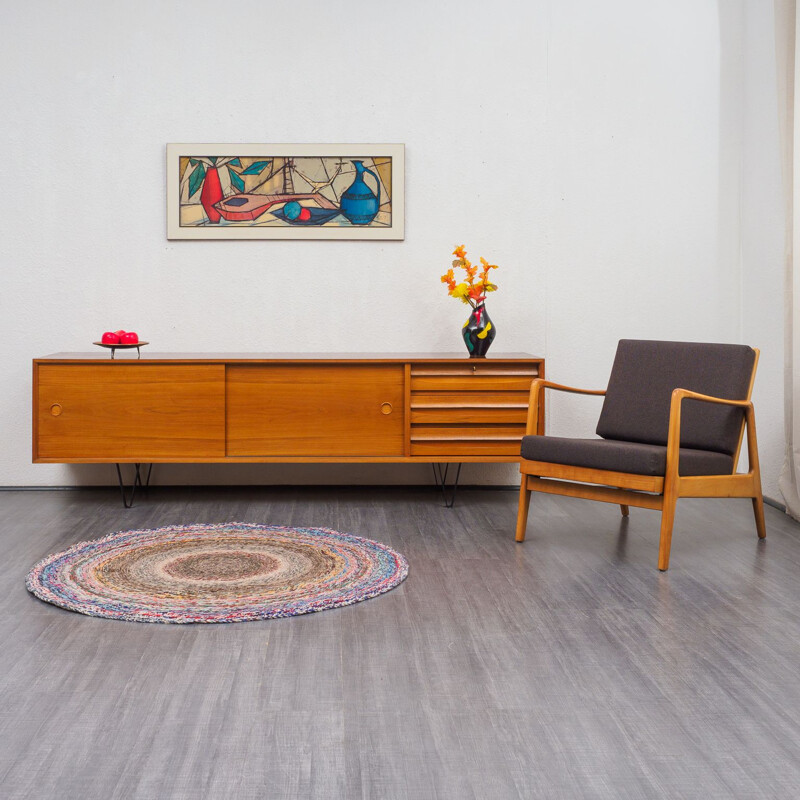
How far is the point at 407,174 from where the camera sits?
442 centimetres

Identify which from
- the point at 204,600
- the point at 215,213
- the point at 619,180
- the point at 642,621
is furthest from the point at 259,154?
the point at 642,621

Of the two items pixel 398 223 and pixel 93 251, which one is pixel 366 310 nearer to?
pixel 398 223

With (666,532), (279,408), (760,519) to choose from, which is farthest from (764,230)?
(279,408)

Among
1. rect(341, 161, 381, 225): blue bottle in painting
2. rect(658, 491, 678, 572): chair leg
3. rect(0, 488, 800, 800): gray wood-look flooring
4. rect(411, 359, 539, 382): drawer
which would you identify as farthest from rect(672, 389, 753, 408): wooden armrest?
rect(341, 161, 381, 225): blue bottle in painting

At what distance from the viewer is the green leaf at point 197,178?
4.36 metres

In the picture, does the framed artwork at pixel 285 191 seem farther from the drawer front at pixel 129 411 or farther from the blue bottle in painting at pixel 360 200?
the drawer front at pixel 129 411

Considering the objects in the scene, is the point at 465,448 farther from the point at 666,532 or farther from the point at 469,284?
the point at 666,532

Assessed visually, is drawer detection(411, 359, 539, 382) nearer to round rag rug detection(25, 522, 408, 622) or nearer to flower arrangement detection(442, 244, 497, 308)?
flower arrangement detection(442, 244, 497, 308)

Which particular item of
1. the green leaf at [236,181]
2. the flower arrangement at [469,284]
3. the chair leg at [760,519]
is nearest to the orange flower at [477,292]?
the flower arrangement at [469,284]

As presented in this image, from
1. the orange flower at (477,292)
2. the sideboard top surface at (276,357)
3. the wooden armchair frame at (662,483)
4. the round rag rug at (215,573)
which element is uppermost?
the orange flower at (477,292)

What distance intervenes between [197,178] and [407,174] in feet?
3.52

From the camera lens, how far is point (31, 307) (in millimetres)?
4367

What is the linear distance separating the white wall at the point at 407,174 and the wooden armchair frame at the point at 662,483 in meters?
1.13

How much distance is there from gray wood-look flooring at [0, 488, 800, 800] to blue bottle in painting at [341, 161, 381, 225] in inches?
78.0
